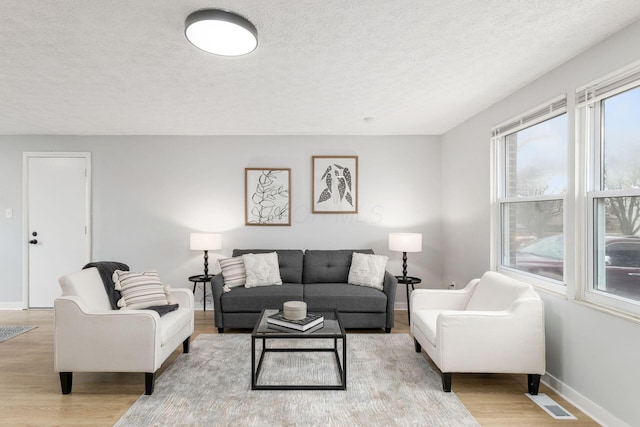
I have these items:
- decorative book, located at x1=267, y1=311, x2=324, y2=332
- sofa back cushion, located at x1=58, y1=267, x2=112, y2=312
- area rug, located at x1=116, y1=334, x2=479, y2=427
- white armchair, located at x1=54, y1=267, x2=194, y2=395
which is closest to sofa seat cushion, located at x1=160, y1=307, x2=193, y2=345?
white armchair, located at x1=54, y1=267, x2=194, y2=395

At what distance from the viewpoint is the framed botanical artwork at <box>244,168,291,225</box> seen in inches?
192

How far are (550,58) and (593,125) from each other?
1.81 feet

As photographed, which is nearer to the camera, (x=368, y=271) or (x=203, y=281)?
(x=368, y=271)

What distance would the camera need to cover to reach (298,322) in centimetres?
271

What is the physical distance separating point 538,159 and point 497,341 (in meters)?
1.57

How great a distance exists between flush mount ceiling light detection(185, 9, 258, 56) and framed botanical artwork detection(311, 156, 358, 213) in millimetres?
2701

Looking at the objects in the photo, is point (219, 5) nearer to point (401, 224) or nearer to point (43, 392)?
point (43, 392)

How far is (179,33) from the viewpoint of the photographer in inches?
84.5

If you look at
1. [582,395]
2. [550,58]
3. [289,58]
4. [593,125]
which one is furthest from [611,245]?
[289,58]

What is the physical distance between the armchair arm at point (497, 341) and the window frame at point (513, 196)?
0.38 m

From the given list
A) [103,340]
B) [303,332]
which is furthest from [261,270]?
[103,340]

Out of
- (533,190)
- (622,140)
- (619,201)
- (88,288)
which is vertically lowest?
(88,288)

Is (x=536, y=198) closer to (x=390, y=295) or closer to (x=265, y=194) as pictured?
(x=390, y=295)

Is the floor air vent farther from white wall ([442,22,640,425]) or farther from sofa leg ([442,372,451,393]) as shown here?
sofa leg ([442,372,451,393])
